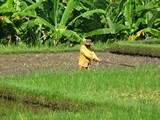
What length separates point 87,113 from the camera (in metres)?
5.13

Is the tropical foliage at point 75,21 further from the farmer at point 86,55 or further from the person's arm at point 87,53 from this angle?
the person's arm at point 87,53

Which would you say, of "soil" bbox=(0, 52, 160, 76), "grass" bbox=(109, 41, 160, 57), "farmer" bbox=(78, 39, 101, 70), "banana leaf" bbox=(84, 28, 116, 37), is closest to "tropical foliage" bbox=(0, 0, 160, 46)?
"banana leaf" bbox=(84, 28, 116, 37)

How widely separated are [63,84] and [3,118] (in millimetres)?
2516

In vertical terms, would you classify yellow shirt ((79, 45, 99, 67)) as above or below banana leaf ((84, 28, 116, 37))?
above

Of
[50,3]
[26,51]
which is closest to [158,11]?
[50,3]

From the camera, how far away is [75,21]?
14.9 metres

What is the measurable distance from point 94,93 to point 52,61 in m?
4.53

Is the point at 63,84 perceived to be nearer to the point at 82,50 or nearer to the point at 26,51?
the point at 82,50

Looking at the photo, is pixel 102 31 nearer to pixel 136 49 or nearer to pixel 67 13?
pixel 67 13

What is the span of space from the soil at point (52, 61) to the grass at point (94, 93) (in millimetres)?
1766

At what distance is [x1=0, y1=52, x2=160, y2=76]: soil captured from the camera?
33.2 ft

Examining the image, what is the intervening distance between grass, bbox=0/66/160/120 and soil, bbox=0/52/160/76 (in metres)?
1.77

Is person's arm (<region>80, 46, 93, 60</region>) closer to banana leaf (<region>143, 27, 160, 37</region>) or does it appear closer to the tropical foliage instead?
the tropical foliage

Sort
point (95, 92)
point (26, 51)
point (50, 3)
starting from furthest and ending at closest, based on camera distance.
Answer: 1. point (50, 3)
2. point (26, 51)
3. point (95, 92)
